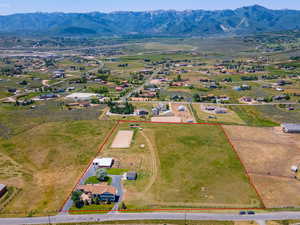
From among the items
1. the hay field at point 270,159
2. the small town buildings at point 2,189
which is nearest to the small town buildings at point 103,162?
the small town buildings at point 2,189

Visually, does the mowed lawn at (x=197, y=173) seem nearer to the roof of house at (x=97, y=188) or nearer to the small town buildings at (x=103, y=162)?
the roof of house at (x=97, y=188)

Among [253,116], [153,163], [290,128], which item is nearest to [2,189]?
[153,163]

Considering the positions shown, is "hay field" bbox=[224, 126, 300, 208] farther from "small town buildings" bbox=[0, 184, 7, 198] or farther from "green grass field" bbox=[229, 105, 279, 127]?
"small town buildings" bbox=[0, 184, 7, 198]

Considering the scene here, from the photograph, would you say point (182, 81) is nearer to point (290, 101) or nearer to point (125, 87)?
point (125, 87)

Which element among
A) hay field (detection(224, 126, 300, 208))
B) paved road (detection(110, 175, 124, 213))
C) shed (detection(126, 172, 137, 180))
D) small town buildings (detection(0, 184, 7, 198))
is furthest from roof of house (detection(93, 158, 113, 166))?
hay field (detection(224, 126, 300, 208))

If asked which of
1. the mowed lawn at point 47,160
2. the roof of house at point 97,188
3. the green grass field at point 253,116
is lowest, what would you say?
→ the green grass field at point 253,116

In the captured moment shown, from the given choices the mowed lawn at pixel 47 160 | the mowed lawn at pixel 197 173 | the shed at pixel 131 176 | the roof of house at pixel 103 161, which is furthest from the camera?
the roof of house at pixel 103 161

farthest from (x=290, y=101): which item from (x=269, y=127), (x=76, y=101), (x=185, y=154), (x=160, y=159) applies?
(x=76, y=101)
